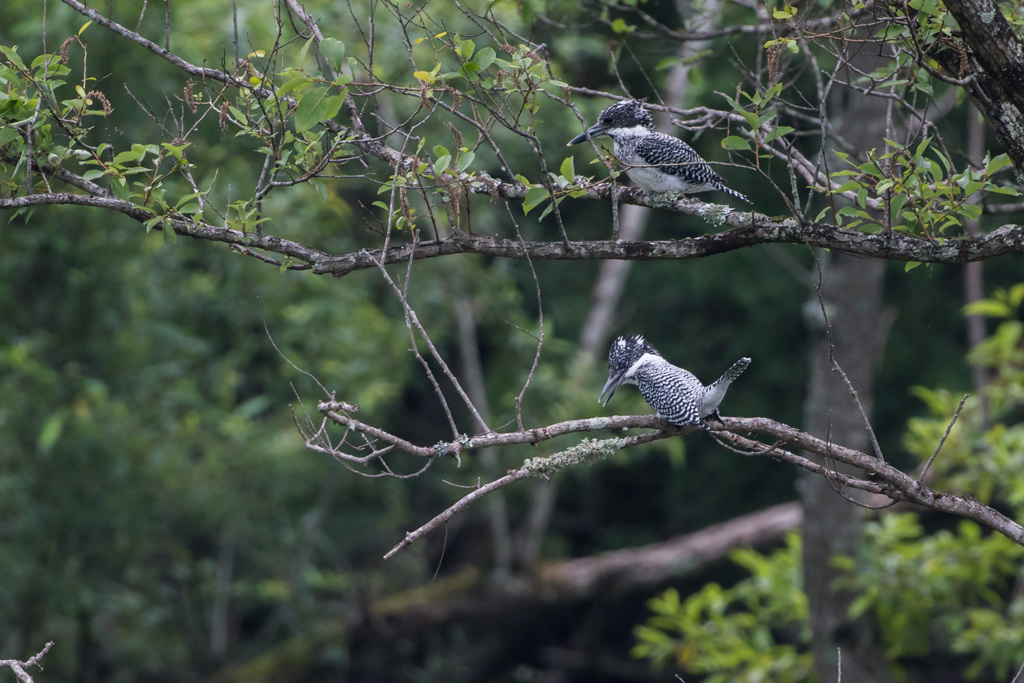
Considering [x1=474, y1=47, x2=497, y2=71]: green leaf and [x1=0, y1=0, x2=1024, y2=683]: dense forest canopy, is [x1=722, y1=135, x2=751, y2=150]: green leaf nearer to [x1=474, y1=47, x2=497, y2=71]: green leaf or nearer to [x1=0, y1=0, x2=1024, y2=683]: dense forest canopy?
[x1=0, y1=0, x2=1024, y2=683]: dense forest canopy

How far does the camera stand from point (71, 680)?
6.92 m

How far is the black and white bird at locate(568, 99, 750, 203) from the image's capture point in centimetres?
325

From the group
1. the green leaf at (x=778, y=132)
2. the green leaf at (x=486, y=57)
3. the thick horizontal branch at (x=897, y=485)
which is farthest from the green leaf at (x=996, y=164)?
the green leaf at (x=486, y=57)

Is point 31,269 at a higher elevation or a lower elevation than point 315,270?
lower

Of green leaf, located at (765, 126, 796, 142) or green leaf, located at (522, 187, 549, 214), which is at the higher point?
green leaf, located at (765, 126, 796, 142)

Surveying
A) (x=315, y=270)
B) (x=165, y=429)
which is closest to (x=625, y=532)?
(x=165, y=429)

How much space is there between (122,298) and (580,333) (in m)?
4.39

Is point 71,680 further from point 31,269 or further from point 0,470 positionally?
point 31,269

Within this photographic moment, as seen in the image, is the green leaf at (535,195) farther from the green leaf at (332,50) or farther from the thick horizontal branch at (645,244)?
the green leaf at (332,50)

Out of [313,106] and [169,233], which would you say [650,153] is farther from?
[169,233]

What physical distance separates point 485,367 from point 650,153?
5.64 m

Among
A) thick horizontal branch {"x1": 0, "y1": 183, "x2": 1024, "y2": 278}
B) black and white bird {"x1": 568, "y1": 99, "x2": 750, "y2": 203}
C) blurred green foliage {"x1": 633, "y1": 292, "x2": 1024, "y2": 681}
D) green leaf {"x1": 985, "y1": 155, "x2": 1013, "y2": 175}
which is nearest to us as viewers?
green leaf {"x1": 985, "y1": 155, "x2": 1013, "y2": 175}

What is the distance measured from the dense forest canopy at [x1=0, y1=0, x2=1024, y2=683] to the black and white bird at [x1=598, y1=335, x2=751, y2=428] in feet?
1.47

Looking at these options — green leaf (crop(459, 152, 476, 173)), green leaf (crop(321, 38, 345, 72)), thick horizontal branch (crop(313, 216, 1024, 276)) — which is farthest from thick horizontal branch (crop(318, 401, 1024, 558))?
green leaf (crop(321, 38, 345, 72))
